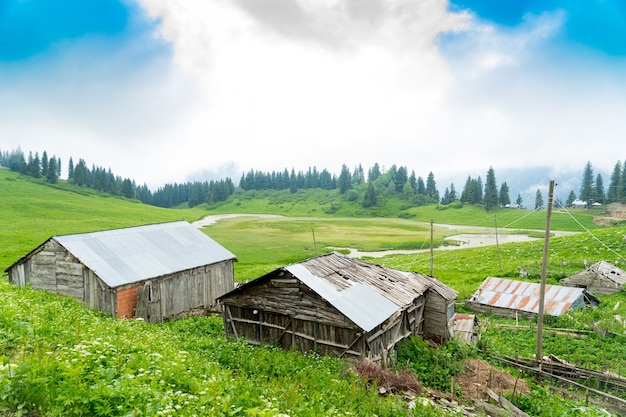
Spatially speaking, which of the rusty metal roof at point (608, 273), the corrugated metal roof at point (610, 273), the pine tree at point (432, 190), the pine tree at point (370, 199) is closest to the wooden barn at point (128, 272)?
the rusty metal roof at point (608, 273)

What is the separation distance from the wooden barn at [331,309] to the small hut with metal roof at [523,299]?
35.9 feet

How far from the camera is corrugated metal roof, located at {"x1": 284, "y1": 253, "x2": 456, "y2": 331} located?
680 inches

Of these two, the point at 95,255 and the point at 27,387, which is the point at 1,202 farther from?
the point at 27,387

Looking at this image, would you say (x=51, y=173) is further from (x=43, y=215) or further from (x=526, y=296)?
(x=526, y=296)

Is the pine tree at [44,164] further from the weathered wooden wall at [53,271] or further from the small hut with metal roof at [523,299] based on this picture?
the small hut with metal roof at [523,299]

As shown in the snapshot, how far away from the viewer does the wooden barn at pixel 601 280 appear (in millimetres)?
33875

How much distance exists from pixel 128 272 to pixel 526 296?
31165 millimetres

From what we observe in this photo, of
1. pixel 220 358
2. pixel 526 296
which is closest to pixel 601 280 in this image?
pixel 526 296

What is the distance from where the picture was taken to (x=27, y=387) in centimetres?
618

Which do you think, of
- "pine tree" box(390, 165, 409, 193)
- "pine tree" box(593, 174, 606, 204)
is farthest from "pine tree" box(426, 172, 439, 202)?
"pine tree" box(593, 174, 606, 204)

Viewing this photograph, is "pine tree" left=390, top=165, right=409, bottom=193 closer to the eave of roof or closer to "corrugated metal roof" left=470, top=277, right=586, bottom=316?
"corrugated metal roof" left=470, top=277, right=586, bottom=316

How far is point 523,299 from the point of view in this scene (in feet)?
104

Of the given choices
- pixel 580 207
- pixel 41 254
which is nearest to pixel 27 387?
pixel 41 254

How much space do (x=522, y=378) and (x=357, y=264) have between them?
1025cm
